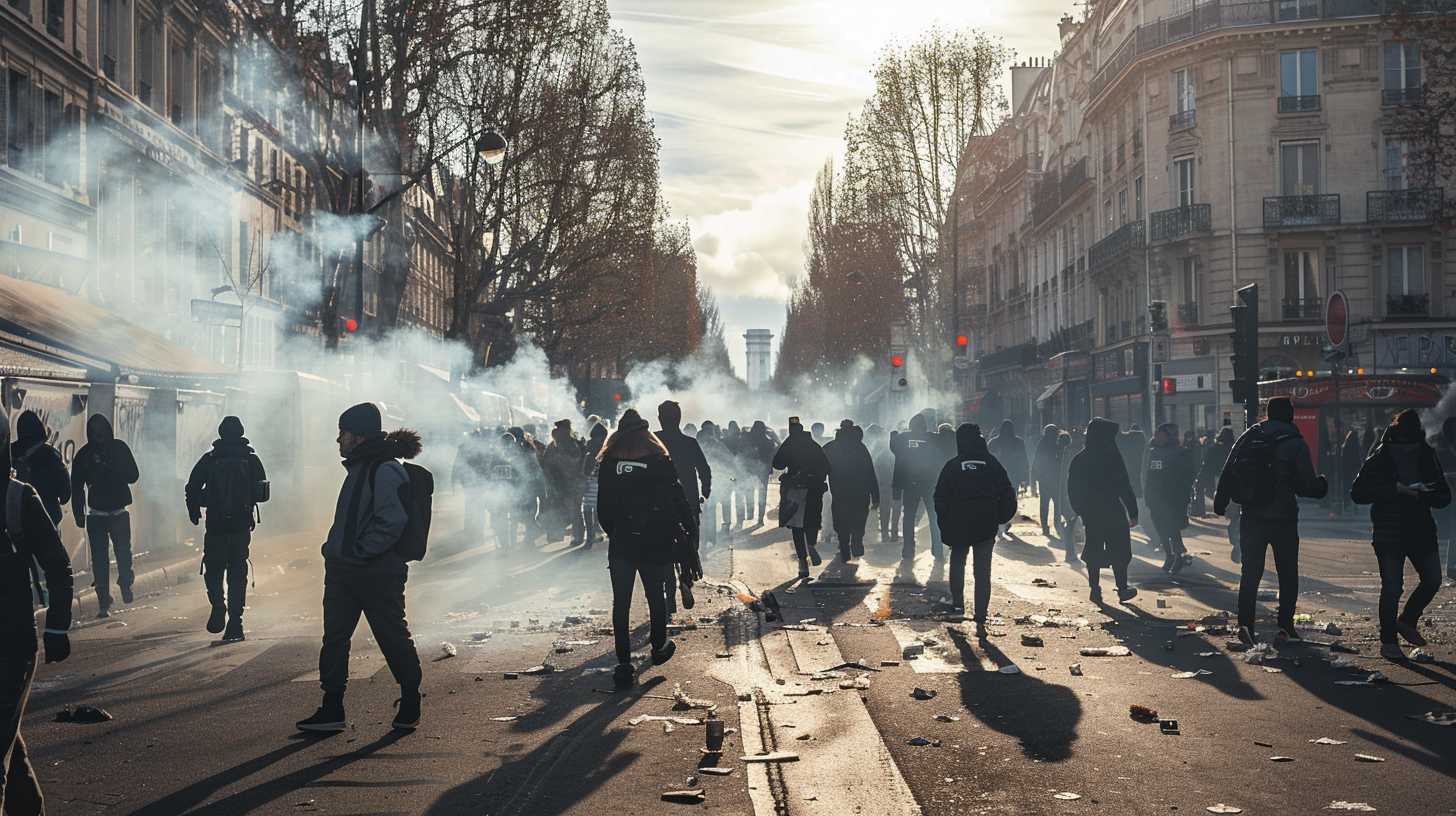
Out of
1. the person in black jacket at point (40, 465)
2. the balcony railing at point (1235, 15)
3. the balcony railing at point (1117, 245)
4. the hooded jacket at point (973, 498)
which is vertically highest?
the balcony railing at point (1235, 15)

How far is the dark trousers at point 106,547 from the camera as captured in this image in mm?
13430

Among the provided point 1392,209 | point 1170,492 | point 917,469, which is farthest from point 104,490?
point 1392,209

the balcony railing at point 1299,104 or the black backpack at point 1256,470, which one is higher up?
the balcony railing at point 1299,104

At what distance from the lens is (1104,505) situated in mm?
13555

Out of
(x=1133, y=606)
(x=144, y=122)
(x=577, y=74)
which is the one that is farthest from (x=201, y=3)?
(x=1133, y=606)

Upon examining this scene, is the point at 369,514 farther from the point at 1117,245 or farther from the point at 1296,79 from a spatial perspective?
the point at 1117,245

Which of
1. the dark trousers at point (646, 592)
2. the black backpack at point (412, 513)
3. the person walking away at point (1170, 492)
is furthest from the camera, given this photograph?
the person walking away at point (1170, 492)

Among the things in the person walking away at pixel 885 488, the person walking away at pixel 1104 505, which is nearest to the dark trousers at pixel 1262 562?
the person walking away at pixel 1104 505

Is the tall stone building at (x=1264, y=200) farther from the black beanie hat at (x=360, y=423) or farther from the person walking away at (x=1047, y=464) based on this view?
the black beanie hat at (x=360, y=423)

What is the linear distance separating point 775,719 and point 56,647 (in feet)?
11.9

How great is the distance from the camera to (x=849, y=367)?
276 feet

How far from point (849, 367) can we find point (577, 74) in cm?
4979

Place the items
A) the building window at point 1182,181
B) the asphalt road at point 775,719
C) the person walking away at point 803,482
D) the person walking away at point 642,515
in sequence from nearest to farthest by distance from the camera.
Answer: the asphalt road at point 775,719
the person walking away at point 642,515
the person walking away at point 803,482
the building window at point 1182,181

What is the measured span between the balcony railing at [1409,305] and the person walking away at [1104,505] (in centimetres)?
3064
